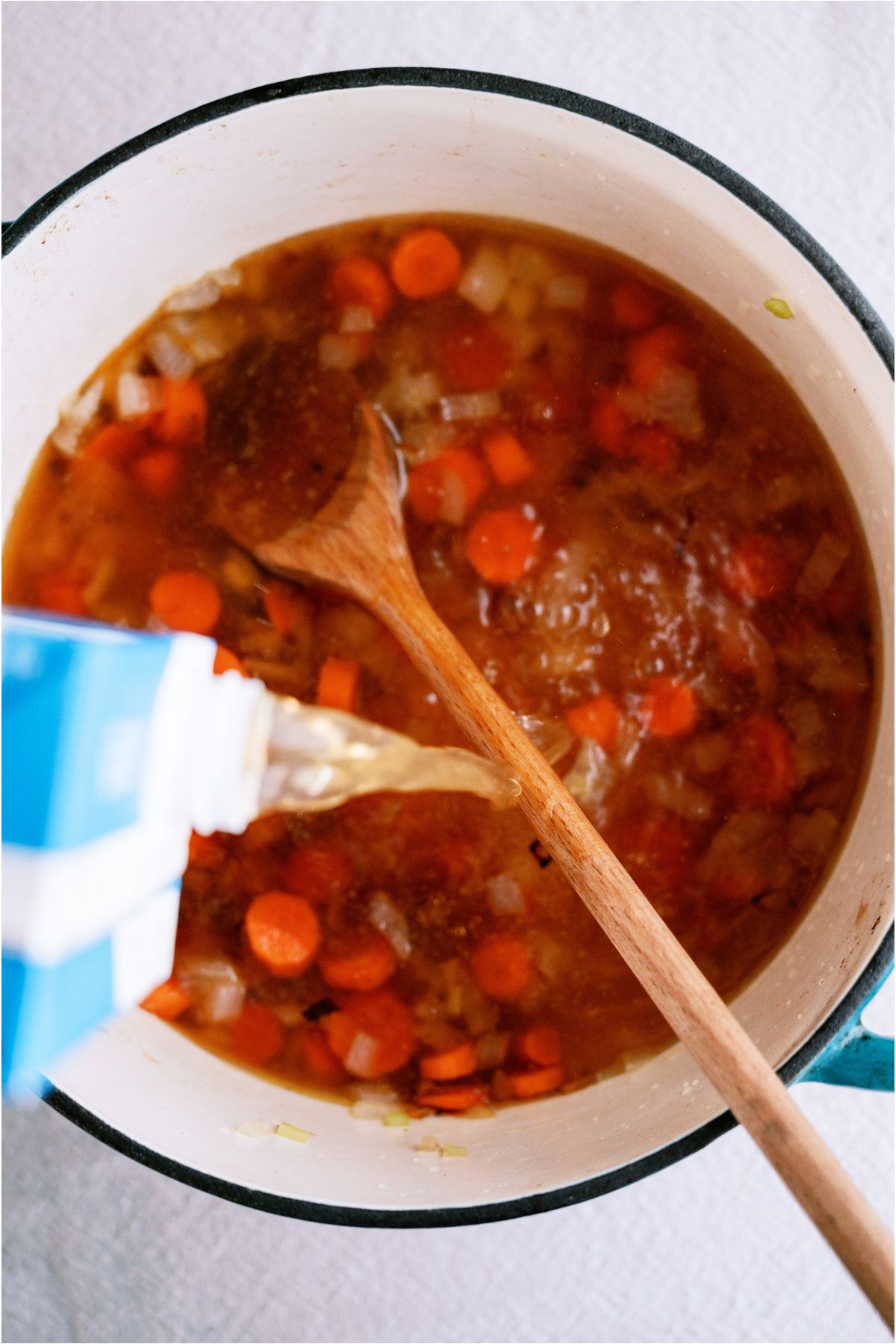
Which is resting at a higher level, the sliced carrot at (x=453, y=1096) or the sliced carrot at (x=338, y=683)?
the sliced carrot at (x=338, y=683)

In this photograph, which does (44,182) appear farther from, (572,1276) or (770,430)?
(572,1276)

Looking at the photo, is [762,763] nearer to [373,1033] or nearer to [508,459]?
[508,459]

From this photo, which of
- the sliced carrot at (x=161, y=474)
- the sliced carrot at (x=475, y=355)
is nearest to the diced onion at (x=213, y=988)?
the sliced carrot at (x=161, y=474)

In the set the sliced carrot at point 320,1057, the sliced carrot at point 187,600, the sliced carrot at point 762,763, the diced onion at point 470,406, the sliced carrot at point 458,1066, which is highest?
the diced onion at point 470,406

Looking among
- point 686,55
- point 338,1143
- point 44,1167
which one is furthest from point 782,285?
point 44,1167

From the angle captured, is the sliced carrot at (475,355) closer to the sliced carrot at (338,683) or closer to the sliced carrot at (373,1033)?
the sliced carrot at (338,683)

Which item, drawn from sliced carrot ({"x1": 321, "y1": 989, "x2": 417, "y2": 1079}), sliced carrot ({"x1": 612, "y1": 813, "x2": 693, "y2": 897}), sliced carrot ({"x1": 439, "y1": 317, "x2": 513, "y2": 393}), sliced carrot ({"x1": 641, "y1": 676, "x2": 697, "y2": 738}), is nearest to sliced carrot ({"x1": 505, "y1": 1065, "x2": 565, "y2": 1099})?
sliced carrot ({"x1": 321, "y1": 989, "x2": 417, "y2": 1079})

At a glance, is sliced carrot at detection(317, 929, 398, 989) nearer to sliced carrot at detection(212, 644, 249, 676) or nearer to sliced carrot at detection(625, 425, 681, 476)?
sliced carrot at detection(212, 644, 249, 676)
